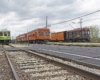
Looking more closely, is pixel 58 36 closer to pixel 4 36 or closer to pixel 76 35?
pixel 76 35

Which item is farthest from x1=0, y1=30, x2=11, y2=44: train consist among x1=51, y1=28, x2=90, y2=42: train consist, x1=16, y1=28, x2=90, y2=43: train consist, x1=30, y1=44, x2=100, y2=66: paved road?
x1=30, y1=44, x2=100, y2=66: paved road

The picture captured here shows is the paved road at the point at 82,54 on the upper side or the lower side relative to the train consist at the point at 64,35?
lower

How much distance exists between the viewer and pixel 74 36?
161ft

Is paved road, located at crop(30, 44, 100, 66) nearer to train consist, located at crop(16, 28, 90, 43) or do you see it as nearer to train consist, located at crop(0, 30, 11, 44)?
train consist, located at crop(16, 28, 90, 43)

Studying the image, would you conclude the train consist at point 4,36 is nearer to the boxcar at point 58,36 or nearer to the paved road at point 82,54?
the boxcar at point 58,36

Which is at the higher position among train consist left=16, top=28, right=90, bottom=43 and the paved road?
train consist left=16, top=28, right=90, bottom=43

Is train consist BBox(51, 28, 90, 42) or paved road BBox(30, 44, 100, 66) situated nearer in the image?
paved road BBox(30, 44, 100, 66)

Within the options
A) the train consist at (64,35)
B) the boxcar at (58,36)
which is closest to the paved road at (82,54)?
the train consist at (64,35)

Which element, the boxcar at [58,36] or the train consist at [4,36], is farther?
the boxcar at [58,36]

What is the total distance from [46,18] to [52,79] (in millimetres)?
55662

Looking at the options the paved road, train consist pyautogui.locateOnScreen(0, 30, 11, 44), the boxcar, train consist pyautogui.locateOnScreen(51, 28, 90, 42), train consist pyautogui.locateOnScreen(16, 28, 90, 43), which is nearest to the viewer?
the paved road

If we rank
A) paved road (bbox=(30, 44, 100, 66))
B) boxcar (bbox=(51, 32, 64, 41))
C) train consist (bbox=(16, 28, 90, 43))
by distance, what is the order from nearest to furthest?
1. paved road (bbox=(30, 44, 100, 66))
2. train consist (bbox=(16, 28, 90, 43))
3. boxcar (bbox=(51, 32, 64, 41))

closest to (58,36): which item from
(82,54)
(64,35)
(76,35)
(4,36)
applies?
(64,35)

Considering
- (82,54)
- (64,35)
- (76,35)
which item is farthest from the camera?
(64,35)
